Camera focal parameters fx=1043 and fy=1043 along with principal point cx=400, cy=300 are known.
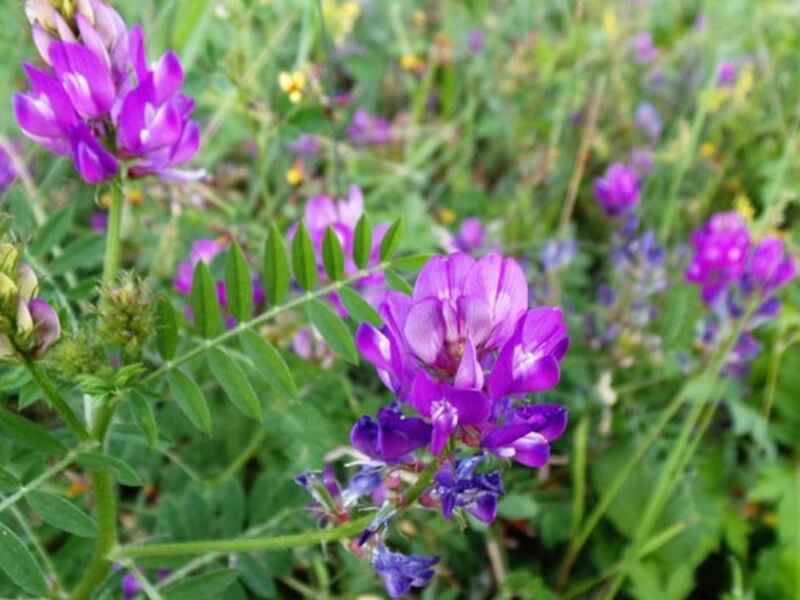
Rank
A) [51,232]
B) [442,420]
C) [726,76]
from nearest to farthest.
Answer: [442,420]
[51,232]
[726,76]

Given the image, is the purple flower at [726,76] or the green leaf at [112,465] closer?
the green leaf at [112,465]

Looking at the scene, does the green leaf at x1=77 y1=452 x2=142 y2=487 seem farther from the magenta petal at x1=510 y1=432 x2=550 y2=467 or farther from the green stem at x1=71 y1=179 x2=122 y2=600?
the magenta petal at x1=510 y1=432 x2=550 y2=467

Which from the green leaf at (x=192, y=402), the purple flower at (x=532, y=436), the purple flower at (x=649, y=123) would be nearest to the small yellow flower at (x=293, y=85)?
the green leaf at (x=192, y=402)

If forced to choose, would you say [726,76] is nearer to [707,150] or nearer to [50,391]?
[707,150]

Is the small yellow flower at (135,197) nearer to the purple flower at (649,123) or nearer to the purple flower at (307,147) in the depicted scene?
the purple flower at (307,147)

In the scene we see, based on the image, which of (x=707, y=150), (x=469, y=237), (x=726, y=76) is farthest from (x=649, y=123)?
(x=469, y=237)

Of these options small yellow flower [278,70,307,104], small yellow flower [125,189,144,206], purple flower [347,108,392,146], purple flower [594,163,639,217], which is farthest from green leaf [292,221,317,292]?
purple flower [347,108,392,146]
